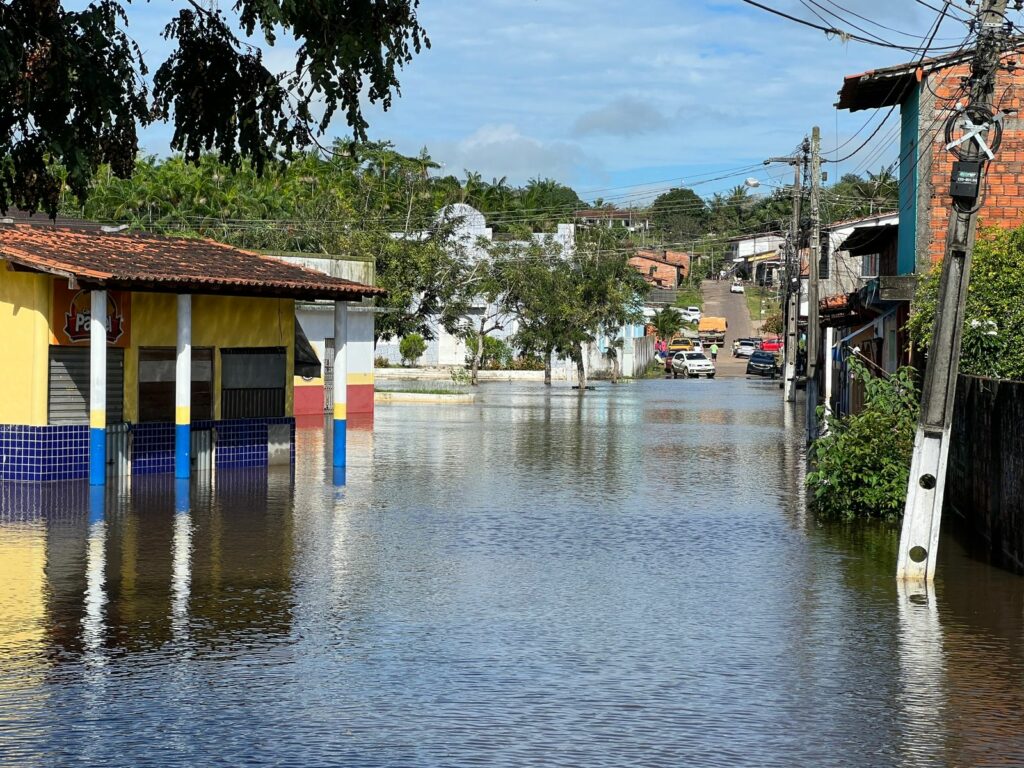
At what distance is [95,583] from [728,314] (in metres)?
120

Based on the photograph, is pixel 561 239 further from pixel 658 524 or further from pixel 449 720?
pixel 449 720

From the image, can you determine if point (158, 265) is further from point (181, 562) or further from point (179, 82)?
point (179, 82)

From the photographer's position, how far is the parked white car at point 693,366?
87.6 metres

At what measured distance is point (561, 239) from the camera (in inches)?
3302

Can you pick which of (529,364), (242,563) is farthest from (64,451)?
(529,364)

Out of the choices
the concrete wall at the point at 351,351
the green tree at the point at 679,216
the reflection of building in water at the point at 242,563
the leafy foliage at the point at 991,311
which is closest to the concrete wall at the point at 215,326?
the reflection of building in water at the point at 242,563

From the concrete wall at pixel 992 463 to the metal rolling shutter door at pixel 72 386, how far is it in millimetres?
13328

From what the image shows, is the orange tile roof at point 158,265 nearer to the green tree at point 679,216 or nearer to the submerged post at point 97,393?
the submerged post at point 97,393

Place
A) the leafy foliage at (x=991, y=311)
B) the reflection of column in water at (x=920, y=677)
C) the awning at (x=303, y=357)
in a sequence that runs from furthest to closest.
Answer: the awning at (x=303, y=357), the leafy foliage at (x=991, y=311), the reflection of column in water at (x=920, y=677)

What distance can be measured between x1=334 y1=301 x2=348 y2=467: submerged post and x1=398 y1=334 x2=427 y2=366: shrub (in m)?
53.0

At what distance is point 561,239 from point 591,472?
58.5 m

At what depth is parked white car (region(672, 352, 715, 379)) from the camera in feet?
287

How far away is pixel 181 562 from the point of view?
49.4 ft

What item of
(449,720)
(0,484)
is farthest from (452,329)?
(449,720)
